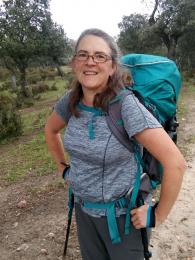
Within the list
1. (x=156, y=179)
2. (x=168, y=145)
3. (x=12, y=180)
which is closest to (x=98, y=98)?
(x=168, y=145)

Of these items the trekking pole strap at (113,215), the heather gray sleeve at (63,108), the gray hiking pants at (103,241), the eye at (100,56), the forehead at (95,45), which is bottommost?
the gray hiking pants at (103,241)

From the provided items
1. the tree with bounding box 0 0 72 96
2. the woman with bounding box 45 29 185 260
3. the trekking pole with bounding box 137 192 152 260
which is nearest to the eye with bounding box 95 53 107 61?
the woman with bounding box 45 29 185 260

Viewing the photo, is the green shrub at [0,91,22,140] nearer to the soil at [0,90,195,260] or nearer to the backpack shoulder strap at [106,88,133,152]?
the soil at [0,90,195,260]

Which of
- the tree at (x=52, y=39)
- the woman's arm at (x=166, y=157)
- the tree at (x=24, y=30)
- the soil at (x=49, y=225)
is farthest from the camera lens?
the tree at (x=52, y=39)

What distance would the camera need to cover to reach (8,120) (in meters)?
8.81

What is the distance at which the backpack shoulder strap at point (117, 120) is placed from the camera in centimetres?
176

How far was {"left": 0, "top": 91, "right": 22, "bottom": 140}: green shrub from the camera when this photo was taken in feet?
28.7

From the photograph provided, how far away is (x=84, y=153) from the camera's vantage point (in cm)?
185

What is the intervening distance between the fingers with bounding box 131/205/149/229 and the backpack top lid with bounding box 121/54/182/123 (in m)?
0.48

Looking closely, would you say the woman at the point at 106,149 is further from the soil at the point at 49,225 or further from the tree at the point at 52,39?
the tree at the point at 52,39

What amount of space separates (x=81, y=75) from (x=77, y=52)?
0.13m

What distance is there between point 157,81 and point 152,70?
0.07 m

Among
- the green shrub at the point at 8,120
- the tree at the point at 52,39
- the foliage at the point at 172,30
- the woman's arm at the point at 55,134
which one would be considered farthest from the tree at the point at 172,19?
the woman's arm at the point at 55,134

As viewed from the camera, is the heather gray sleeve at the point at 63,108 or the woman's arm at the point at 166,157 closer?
the woman's arm at the point at 166,157
